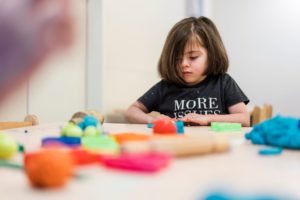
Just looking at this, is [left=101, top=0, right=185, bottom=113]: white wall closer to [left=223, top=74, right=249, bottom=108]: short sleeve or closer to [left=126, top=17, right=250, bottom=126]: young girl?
[left=126, top=17, right=250, bottom=126]: young girl

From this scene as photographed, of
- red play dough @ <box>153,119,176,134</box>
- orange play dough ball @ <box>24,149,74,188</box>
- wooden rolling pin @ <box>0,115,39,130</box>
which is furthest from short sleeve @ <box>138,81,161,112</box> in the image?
orange play dough ball @ <box>24,149,74,188</box>

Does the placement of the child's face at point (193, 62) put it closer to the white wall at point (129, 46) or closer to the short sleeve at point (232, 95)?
the short sleeve at point (232, 95)

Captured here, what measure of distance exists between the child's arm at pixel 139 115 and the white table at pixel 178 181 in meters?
0.69

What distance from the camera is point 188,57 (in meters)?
1.09

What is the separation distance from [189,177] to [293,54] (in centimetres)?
248

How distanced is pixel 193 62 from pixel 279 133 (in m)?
0.68

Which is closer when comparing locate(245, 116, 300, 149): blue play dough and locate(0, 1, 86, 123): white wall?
locate(245, 116, 300, 149): blue play dough

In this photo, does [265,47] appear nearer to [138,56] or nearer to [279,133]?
[138,56]

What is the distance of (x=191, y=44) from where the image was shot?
1090 mm

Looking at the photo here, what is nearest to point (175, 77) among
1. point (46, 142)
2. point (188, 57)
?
point (188, 57)

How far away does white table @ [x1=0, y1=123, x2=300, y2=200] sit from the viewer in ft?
0.72

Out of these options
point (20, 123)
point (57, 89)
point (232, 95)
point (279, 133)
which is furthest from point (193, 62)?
point (279, 133)

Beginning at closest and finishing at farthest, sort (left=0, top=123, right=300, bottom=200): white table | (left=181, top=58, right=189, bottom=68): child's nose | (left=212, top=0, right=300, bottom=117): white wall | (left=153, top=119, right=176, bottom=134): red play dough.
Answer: (left=0, top=123, right=300, bottom=200): white table, (left=153, top=119, right=176, bottom=134): red play dough, (left=181, top=58, right=189, bottom=68): child's nose, (left=212, top=0, right=300, bottom=117): white wall

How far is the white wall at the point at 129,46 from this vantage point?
1285mm
